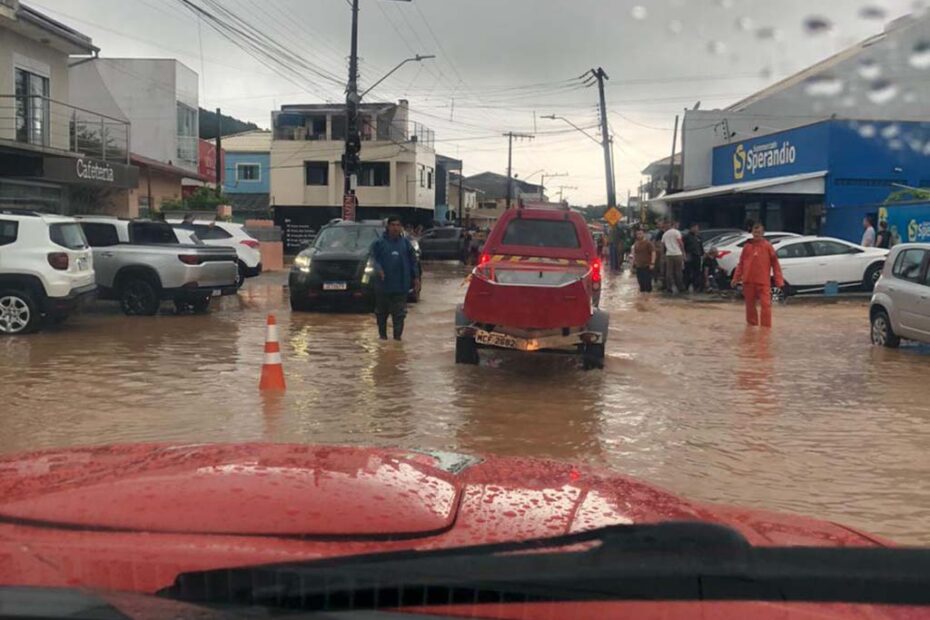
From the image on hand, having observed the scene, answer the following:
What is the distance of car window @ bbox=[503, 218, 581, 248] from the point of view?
11.8 meters

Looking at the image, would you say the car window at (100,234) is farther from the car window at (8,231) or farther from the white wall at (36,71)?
the white wall at (36,71)

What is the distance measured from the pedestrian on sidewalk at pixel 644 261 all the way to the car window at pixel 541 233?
12.9m

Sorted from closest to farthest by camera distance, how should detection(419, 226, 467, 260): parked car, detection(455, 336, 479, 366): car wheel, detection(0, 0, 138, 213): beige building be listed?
detection(455, 336, 479, 366): car wheel
detection(0, 0, 138, 213): beige building
detection(419, 226, 467, 260): parked car

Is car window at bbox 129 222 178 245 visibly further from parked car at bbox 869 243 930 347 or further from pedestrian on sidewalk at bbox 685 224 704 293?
pedestrian on sidewalk at bbox 685 224 704 293

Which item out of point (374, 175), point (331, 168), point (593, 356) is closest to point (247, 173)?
point (331, 168)

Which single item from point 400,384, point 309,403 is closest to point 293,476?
point 309,403

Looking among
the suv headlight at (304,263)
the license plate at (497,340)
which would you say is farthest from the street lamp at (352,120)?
the license plate at (497,340)

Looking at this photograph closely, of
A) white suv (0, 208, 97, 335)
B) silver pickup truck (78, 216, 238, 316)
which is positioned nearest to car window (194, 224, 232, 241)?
silver pickup truck (78, 216, 238, 316)

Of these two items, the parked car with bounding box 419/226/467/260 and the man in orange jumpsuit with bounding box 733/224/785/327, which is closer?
the man in orange jumpsuit with bounding box 733/224/785/327

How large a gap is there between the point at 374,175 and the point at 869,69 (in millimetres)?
49472

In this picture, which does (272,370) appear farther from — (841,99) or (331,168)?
(331,168)

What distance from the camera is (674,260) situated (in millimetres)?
24031

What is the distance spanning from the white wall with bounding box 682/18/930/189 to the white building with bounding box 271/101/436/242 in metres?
20.7

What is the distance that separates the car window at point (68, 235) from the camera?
13.8 metres
